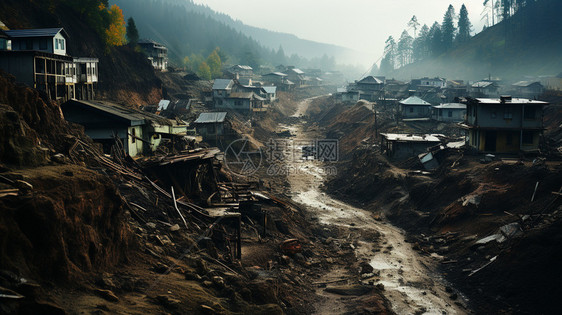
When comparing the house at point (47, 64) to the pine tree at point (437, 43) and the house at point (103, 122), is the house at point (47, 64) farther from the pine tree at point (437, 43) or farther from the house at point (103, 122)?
the pine tree at point (437, 43)

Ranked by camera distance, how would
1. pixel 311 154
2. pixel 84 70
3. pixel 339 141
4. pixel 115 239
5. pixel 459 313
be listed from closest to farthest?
pixel 115 239 → pixel 459 313 → pixel 84 70 → pixel 311 154 → pixel 339 141

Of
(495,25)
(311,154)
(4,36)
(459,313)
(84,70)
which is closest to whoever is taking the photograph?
(459,313)

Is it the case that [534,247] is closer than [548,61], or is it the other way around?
[534,247]

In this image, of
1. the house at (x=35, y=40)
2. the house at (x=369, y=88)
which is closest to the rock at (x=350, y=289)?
the house at (x=35, y=40)

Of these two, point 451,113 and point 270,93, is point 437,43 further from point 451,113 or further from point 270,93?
point 451,113

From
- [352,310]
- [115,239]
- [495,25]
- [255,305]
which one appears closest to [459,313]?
[352,310]

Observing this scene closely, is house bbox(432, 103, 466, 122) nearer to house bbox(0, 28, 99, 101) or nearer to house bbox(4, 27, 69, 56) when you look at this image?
house bbox(0, 28, 99, 101)

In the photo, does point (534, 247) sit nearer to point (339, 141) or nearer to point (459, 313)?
point (459, 313)
